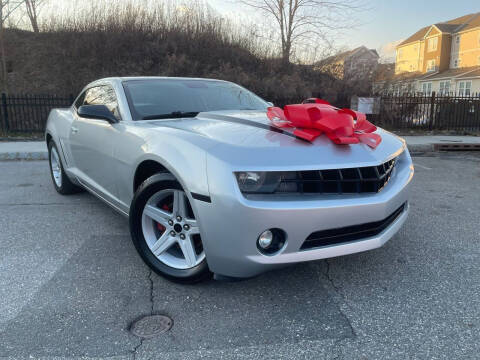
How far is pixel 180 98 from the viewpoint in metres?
3.55

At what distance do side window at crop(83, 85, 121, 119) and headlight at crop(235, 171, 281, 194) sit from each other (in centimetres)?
167

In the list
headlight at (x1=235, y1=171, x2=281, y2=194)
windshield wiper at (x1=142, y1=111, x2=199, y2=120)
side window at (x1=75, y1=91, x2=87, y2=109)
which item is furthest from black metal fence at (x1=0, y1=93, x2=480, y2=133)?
headlight at (x1=235, y1=171, x2=281, y2=194)

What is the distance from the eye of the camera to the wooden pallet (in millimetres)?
9969

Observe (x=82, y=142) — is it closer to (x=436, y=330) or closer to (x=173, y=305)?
(x=173, y=305)

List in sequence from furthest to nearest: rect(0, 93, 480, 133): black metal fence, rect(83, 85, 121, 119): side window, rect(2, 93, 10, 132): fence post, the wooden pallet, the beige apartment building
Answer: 1. the beige apartment building
2. rect(0, 93, 480, 133): black metal fence
3. rect(2, 93, 10, 132): fence post
4. the wooden pallet
5. rect(83, 85, 121, 119): side window

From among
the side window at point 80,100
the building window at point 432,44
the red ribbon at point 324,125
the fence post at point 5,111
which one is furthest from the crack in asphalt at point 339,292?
the building window at point 432,44

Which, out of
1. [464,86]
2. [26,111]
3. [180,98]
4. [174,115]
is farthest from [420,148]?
[464,86]

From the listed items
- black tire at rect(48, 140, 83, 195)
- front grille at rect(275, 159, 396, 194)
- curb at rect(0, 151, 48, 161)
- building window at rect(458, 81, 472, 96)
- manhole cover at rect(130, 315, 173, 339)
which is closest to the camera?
manhole cover at rect(130, 315, 173, 339)

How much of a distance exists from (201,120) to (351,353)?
197 cm

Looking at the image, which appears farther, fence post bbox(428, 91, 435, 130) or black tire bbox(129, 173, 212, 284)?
fence post bbox(428, 91, 435, 130)

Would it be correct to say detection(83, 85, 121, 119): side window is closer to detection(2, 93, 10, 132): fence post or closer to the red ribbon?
the red ribbon

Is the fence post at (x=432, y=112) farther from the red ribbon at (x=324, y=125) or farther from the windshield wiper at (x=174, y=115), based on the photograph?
the windshield wiper at (x=174, y=115)

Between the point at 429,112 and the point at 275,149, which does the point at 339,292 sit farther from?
the point at 429,112

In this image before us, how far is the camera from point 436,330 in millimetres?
2070
